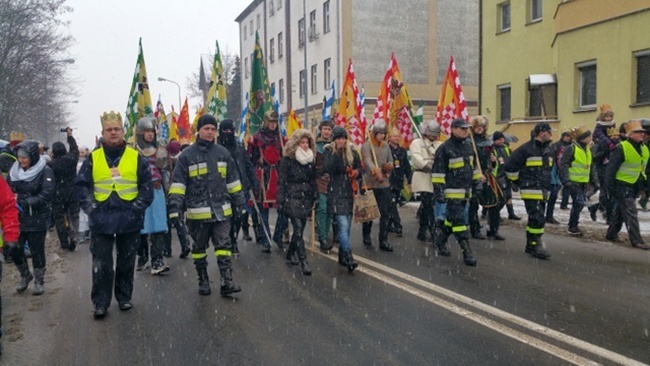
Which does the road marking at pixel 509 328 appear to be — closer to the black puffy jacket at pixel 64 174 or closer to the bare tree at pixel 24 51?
the black puffy jacket at pixel 64 174

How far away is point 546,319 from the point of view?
5363 millimetres

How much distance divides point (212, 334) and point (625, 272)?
17.0 ft

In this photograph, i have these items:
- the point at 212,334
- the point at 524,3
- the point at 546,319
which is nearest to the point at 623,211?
the point at 546,319

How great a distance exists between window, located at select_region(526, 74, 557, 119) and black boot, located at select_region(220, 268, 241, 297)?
17940 mm

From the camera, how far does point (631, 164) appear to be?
29.9ft

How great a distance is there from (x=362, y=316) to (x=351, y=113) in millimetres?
7268

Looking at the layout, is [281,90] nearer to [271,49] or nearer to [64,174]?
[271,49]

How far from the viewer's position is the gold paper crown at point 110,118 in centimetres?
600

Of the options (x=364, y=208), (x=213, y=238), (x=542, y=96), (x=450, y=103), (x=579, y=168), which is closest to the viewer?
(x=213, y=238)

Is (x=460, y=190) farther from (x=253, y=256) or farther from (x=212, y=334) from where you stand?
(x=212, y=334)

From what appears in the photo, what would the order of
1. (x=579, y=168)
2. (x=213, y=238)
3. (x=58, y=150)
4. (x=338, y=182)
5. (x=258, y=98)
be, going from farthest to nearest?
(x=258, y=98) < (x=579, y=168) < (x=58, y=150) < (x=338, y=182) < (x=213, y=238)

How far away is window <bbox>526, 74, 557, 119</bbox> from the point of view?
21.5 metres

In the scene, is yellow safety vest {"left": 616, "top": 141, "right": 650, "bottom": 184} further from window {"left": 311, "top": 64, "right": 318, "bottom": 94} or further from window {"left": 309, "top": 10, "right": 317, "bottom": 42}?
window {"left": 309, "top": 10, "right": 317, "bottom": 42}

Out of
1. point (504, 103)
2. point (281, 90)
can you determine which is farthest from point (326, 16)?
point (504, 103)
